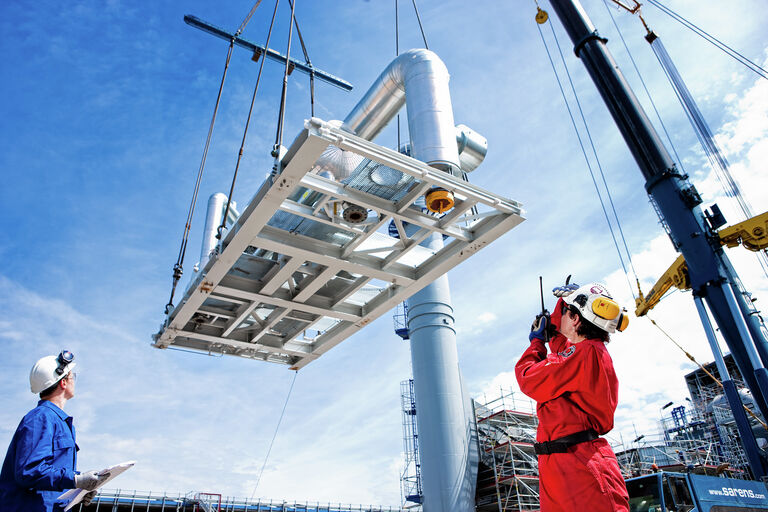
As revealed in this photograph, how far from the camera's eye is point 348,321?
28.3 feet

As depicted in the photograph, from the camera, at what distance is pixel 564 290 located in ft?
11.9

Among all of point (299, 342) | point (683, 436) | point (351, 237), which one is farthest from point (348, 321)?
point (683, 436)

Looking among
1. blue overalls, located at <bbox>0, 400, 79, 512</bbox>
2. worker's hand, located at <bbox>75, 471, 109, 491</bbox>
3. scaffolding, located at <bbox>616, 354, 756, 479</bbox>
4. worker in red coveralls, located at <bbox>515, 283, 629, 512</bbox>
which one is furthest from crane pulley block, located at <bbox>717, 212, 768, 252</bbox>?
blue overalls, located at <bbox>0, 400, 79, 512</bbox>

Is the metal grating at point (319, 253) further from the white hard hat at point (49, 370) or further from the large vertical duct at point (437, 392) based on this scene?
the large vertical duct at point (437, 392)

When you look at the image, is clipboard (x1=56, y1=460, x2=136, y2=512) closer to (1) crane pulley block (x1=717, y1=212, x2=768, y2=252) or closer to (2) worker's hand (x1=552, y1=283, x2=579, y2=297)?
(2) worker's hand (x1=552, y1=283, x2=579, y2=297)

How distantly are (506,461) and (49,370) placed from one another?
73.5ft

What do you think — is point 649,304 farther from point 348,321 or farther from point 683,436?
point 348,321

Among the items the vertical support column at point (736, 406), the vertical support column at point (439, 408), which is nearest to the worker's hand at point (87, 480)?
the vertical support column at point (439, 408)

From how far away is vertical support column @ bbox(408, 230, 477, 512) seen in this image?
1695 centimetres

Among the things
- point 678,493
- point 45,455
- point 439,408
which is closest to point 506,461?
point 439,408

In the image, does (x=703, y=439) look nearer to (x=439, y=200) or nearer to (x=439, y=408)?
(x=439, y=408)

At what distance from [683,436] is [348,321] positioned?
32.0m

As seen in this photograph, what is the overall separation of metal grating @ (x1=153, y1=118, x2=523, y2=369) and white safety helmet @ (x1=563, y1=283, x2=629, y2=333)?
3257mm

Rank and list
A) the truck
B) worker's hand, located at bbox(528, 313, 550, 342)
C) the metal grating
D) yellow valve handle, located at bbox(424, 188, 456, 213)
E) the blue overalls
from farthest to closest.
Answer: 1. the truck
2. yellow valve handle, located at bbox(424, 188, 456, 213)
3. the metal grating
4. worker's hand, located at bbox(528, 313, 550, 342)
5. the blue overalls
